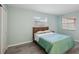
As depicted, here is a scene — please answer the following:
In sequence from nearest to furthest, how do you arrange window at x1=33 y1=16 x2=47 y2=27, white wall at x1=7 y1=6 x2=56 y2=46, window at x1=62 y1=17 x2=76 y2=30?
white wall at x1=7 y1=6 x2=56 y2=46 < window at x1=33 y1=16 x2=47 y2=27 < window at x1=62 y1=17 x2=76 y2=30

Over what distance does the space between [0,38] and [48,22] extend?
155 inches

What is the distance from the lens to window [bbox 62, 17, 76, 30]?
515 centimetres

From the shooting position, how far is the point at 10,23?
12.3 feet

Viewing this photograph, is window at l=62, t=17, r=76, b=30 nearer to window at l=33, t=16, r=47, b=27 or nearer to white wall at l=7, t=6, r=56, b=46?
window at l=33, t=16, r=47, b=27

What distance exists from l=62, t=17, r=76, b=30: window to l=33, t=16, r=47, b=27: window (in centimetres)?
163

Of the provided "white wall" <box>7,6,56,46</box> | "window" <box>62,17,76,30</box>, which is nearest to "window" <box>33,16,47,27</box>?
"white wall" <box>7,6,56,46</box>

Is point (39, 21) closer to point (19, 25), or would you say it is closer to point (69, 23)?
point (19, 25)

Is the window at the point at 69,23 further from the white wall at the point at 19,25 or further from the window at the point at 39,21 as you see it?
the white wall at the point at 19,25

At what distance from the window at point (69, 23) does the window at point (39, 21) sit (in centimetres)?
163

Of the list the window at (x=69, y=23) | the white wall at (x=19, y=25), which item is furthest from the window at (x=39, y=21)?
the window at (x=69, y=23)

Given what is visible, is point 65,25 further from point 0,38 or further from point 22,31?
point 0,38
